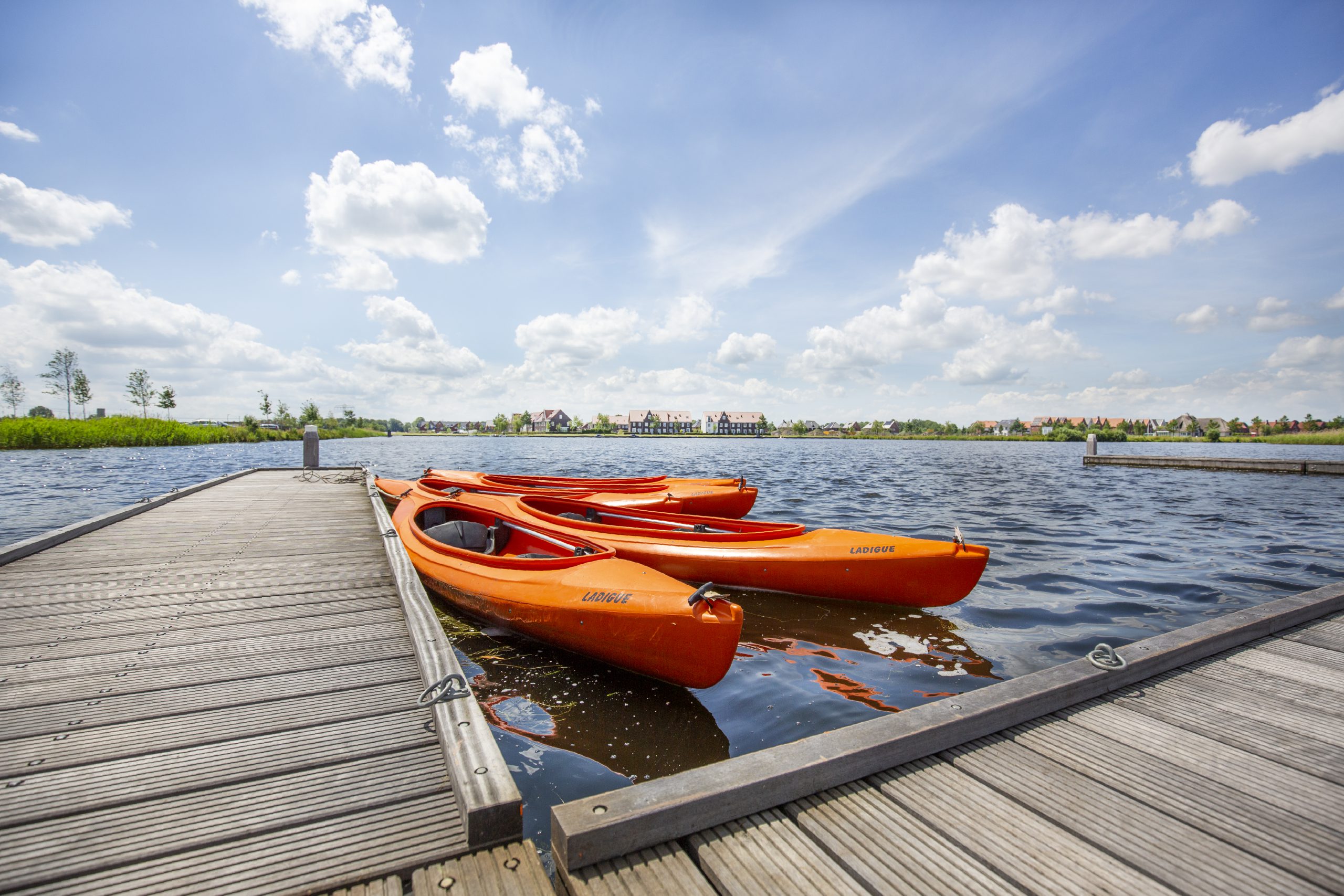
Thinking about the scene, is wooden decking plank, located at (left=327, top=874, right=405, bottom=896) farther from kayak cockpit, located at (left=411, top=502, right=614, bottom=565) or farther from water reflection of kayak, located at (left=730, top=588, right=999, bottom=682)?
water reflection of kayak, located at (left=730, top=588, right=999, bottom=682)

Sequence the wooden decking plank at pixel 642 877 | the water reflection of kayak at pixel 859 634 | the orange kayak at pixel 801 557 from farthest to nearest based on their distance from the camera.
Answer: the orange kayak at pixel 801 557, the water reflection of kayak at pixel 859 634, the wooden decking plank at pixel 642 877

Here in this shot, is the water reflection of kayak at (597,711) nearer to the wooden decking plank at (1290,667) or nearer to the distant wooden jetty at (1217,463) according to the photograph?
the wooden decking plank at (1290,667)

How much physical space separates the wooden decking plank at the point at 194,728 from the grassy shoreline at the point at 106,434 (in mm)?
38591

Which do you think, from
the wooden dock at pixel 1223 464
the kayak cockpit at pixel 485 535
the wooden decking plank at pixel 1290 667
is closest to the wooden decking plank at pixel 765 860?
the wooden decking plank at pixel 1290 667

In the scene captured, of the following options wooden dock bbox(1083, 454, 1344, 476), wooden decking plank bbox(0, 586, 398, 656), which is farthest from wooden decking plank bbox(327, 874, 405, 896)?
wooden dock bbox(1083, 454, 1344, 476)

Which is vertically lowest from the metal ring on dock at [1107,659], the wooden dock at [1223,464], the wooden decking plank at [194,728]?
the wooden decking plank at [194,728]

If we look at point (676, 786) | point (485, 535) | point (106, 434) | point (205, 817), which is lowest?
point (205, 817)

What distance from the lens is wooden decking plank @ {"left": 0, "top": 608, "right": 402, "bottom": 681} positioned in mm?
3389

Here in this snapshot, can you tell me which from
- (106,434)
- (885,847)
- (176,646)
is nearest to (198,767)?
(176,646)

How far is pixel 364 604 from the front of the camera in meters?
4.68

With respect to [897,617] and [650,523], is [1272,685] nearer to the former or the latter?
[897,617]

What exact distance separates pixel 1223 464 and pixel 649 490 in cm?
3083

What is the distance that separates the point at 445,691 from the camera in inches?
109

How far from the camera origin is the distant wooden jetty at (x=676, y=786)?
5.81ft
